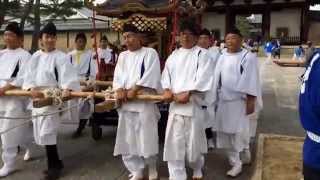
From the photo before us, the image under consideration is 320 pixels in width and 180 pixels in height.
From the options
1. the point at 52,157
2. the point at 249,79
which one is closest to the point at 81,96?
the point at 52,157

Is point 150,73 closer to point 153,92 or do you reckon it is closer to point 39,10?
point 153,92

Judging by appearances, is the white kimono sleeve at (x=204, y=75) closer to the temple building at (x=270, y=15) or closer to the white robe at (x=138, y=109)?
the white robe at (x=138, y=109)

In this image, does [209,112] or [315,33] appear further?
[209,112]

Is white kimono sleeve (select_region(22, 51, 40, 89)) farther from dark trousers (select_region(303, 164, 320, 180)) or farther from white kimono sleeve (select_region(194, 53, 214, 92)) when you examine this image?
dark trousers (select_region(303, 164, 320, 180))

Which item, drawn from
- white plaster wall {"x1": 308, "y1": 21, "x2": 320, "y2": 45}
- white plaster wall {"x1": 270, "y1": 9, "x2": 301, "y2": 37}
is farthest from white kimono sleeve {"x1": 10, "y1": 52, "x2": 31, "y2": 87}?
white plaster wall {"x1": 270, "y1": 9, "x2": 301, "y2": 37}

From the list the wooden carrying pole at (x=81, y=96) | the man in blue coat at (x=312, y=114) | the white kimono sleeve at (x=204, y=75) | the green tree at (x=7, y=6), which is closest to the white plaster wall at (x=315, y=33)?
the man in blue coat at (x=312, y=114)

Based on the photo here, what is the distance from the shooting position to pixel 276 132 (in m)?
7.27

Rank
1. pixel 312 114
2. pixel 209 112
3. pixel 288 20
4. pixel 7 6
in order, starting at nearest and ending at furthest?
pixel 312 114
pixel 209 112
pixel 7 6
pixel 288 20

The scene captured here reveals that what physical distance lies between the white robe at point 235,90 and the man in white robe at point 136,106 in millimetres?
834

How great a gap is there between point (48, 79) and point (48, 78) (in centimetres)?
1

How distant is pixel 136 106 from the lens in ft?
14.4

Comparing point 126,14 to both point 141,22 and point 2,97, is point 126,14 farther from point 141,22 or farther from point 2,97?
point 2,97

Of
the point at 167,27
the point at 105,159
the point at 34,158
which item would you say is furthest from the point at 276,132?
the point at 34,158

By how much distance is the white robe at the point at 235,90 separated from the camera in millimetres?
4707
